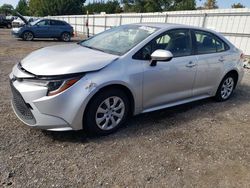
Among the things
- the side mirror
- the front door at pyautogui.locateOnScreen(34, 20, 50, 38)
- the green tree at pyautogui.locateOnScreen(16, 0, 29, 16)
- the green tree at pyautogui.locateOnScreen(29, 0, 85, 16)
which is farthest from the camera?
the green tree at pyautogui.locateOnScreen(16, 0, 29, 16)

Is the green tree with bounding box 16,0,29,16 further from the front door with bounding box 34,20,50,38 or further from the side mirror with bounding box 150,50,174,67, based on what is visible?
the side mirror with bounding box 150,50,174,67

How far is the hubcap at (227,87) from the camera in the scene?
573cm

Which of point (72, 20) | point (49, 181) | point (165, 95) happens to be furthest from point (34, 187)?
point (72, 20)

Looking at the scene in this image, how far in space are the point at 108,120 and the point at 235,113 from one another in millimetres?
2646

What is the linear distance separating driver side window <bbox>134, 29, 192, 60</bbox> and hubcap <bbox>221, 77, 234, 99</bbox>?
144cm

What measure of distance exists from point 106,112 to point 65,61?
88 cm

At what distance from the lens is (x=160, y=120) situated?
15.0 ft

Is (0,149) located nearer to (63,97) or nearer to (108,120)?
(63,97)

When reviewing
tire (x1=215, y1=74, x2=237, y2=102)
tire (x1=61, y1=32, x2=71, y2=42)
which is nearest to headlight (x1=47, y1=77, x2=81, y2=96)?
tire (x1=215, y1=74, x2=237, y2=102)

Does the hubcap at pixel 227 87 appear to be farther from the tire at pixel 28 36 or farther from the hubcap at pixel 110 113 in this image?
the tire at pixel 28 36

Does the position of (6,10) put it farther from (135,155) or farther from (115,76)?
(135,155)

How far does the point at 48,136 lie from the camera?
3.77 metres

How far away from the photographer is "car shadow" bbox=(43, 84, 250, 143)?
3.82 m

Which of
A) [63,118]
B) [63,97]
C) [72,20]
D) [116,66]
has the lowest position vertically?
[72,20]
